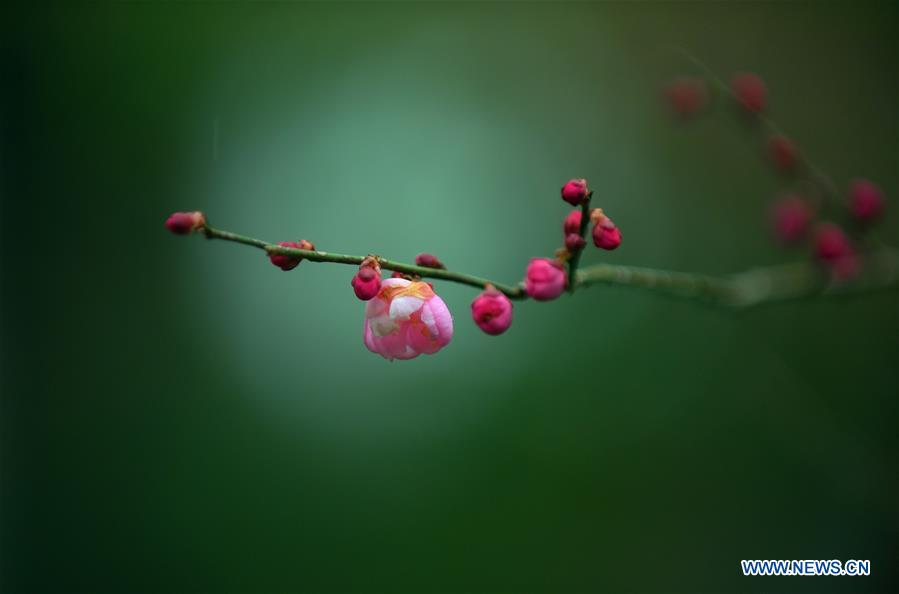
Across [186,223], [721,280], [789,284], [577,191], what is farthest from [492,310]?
[789,284]

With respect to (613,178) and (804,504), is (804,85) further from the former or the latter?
(804,504)

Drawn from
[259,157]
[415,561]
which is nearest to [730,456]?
[415,561]

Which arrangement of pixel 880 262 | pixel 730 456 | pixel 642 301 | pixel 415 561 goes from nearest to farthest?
pixel 880 262
pixel 730 456
pixel 415 561
pixel 642 301

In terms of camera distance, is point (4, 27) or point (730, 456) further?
point (4, 27)

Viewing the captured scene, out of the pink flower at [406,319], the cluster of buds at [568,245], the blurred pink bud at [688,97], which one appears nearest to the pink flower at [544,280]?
the cluster of buds at [568,245]

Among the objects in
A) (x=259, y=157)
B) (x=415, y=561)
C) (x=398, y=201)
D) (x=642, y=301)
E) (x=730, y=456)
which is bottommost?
→ (x=415, y=561)

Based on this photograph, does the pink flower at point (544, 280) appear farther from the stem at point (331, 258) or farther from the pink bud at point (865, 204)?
the pink bud at point (865, 204)

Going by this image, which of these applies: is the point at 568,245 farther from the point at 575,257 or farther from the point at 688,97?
the point at 688,97
